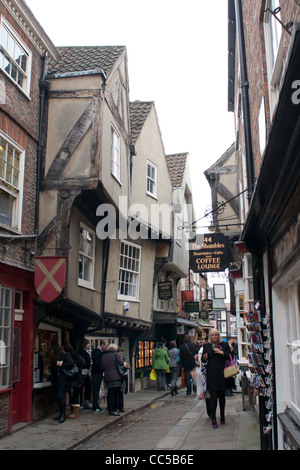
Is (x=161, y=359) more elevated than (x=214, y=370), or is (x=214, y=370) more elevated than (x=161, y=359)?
(x=214, y=370)

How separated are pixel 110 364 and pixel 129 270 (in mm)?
5162

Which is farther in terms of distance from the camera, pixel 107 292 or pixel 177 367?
pixel 177 367

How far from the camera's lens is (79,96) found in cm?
1107

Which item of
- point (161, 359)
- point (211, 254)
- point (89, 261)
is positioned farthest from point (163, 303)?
point (89, 261)

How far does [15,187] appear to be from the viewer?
9609 millimetres

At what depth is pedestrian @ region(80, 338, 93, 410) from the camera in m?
11.2

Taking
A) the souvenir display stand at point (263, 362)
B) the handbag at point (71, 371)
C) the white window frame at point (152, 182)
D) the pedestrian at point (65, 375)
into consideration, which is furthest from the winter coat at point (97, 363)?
the white window frame at point (152, 182)

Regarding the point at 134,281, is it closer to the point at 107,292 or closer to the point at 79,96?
the point at 107,292

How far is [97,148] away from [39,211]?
1936 mm

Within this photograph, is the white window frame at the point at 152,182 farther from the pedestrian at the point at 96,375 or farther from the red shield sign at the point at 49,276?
the red shield sign at the point at 49,276

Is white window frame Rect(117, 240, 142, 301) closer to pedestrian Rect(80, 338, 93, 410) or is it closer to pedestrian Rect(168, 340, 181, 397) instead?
pedestrian Rect(168, 340, 181, 397)

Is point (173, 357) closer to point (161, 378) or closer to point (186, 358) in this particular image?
point (186, 358)

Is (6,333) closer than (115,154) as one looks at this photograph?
Yes
